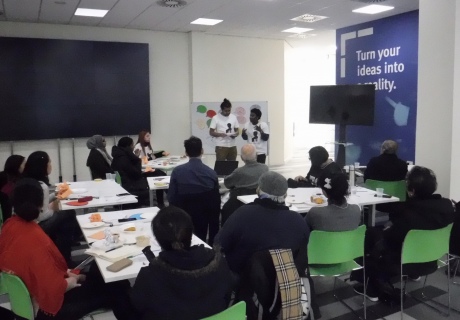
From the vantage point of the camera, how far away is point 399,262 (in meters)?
3.25

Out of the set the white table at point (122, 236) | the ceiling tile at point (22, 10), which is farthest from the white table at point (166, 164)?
the ceiling tile at point (22, 10)

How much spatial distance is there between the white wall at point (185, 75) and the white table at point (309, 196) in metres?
5.48

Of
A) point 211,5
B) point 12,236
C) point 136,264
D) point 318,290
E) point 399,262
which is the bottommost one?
point 318,290

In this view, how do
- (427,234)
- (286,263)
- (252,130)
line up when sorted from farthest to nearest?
(252,130)
(427,234)
(286,263)

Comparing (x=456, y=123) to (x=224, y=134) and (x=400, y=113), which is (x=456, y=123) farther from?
(x=224, y=134)

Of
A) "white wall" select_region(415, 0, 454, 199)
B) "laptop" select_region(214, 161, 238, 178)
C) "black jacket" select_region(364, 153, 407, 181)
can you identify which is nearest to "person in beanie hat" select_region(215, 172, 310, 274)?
"black jacket" select_region(364, 153, 407, 181)

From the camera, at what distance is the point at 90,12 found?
24.2ft

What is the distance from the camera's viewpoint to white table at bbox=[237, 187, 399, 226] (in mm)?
3897

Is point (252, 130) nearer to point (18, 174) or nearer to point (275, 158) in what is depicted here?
point (275, 158)

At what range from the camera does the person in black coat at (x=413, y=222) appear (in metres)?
3.13

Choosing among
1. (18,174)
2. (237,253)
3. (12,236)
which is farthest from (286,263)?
(18,174)

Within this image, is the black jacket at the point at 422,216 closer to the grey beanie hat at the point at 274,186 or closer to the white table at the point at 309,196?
the white table at the point at 309,196

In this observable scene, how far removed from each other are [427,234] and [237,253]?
4.55 ft

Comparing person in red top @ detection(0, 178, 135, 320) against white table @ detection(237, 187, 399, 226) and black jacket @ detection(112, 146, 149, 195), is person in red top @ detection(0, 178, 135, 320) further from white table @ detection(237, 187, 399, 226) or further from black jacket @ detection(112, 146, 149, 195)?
black jacket @ detection(112, 146, 149, 195)
